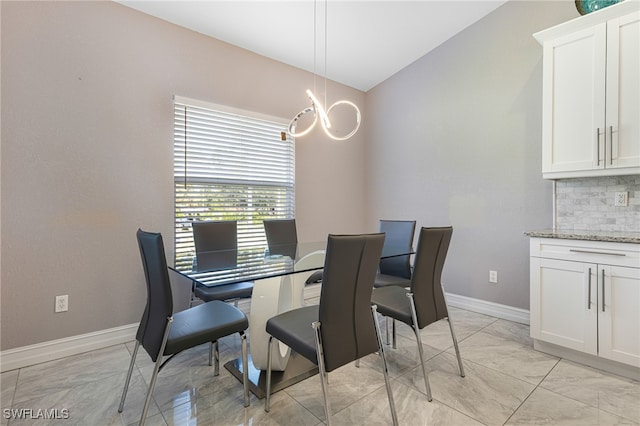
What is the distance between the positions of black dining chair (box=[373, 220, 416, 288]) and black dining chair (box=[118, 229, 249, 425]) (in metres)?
1.37

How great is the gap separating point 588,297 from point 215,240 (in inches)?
112

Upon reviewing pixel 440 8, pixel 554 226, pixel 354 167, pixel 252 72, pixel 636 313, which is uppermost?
pixel 440 8

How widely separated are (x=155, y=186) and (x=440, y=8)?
3.14m

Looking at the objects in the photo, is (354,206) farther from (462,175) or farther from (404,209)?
(462,175)

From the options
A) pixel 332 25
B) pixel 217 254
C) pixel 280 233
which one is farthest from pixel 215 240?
pixel 332 25

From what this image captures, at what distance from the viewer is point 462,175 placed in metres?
3.29

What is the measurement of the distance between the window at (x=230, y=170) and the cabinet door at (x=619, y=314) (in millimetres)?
2570

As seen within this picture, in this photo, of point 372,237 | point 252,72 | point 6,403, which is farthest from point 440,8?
point 6,403

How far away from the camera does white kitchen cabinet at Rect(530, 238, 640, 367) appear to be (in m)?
1.91

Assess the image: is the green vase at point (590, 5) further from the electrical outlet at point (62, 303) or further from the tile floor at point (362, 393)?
the electrical outlet at point (62, 303)

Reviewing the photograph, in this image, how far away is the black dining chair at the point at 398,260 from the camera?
2.64 metres

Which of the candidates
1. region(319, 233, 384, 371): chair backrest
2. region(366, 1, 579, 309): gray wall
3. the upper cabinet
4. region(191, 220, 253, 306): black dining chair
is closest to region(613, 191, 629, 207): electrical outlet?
the upper cabinet

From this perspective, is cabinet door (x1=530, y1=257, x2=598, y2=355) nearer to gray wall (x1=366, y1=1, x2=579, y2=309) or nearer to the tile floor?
the tile floor

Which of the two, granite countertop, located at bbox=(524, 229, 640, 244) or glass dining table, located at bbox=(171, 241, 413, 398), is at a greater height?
granite countertop, located at bbox=(524, 229, 640, 244)
